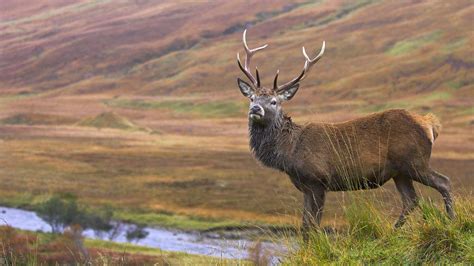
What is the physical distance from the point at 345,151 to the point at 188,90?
110 metres

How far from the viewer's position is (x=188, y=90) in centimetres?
12019

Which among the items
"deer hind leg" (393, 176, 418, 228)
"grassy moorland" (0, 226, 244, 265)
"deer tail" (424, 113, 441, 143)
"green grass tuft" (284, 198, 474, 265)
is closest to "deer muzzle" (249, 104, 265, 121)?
"deer hind leg" (393, 176, 418, 228)

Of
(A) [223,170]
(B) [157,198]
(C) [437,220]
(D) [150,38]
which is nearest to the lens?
(C) [437,220]

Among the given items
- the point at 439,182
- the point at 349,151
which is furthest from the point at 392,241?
the point at 349,151

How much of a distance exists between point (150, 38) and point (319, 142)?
451ft

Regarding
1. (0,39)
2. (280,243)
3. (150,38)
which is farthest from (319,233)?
(0,39)

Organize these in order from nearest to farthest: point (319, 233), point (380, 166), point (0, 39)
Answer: point (319, 233) < point (380, 166) < point (0, 39)

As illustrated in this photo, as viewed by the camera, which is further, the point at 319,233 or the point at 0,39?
the point at 0,39

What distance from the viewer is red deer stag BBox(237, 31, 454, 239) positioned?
388 inches

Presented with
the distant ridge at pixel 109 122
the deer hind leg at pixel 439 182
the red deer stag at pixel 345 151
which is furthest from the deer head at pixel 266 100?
the distant ridge at pixel 109 122

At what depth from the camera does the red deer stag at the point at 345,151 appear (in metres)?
9.86

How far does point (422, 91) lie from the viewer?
98750mm

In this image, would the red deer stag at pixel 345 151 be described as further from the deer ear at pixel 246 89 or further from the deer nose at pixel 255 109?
the deer ear at pixel 246 89

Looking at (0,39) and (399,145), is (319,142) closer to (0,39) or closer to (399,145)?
(399,145)
